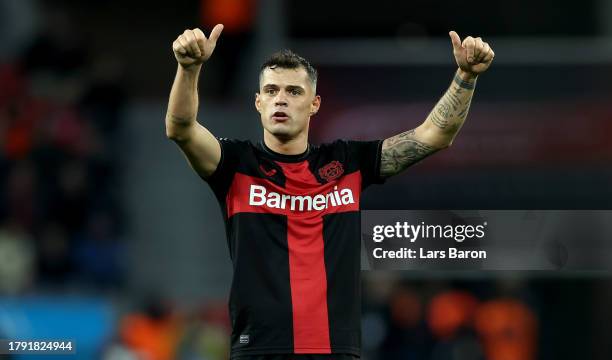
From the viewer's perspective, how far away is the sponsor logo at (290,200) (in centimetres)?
505

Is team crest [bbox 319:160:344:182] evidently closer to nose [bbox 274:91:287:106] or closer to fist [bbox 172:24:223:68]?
nose [bbox 274:91:287:106]

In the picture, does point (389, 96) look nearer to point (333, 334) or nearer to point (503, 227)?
point (503, 227)

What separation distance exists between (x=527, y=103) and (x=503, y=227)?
18.3ft

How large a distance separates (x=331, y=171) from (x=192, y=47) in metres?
0.85

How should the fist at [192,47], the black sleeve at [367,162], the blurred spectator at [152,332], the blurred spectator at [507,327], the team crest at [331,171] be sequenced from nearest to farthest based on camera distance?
the fist at [192,47]
the team crest at [331,171]
the black sleeve at [367,162]
the blurred spectator at [152,332]
the blurred spectator at [507,327]

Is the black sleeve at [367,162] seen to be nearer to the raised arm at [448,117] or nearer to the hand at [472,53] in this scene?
the raised arm at [448,117]

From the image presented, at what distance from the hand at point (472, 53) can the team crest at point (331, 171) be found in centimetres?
65

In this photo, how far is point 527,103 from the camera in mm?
11305

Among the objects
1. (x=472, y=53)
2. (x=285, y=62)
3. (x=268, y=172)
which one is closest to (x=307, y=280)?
(x=268, y=172)

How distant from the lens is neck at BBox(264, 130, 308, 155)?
517cm

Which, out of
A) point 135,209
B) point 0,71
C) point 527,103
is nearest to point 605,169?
point 527,103

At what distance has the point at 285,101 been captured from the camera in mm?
5094

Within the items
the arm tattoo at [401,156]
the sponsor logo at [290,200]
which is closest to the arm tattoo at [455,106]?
the arm tattoo at [401,156]

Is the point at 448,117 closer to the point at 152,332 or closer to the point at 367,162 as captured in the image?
the point at 367,162
